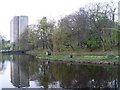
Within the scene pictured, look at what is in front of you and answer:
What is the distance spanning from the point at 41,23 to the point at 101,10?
17.0 metres

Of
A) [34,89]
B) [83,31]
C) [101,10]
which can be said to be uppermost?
[101,10]

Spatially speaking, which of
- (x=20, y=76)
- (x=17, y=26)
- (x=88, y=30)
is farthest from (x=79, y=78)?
(x=17, y=26)

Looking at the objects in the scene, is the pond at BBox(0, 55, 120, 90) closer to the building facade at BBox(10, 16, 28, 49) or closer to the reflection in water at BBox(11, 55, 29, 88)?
the reflection in water at BBox(11, 55, 29, 88)

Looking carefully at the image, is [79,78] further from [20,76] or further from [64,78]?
[20,76]

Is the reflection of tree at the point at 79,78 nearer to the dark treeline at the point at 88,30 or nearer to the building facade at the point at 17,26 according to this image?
the dark treeline at the point at 88,30

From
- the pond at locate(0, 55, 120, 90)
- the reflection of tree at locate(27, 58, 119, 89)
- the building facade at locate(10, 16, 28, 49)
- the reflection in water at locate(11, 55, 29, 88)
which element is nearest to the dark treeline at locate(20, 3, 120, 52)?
the reflection in water at locate(11, 55, 29, 88)

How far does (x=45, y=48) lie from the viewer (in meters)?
65.8

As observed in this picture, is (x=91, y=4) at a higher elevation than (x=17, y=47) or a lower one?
higher

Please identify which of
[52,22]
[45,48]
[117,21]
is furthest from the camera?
[45,48]

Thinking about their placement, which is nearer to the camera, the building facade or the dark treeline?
the dark treeline

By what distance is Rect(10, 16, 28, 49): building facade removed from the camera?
272 ft

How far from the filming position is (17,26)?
91.8 meters

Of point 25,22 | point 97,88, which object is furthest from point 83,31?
point 25,22

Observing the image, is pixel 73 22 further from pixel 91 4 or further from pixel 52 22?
pixel 52 22
